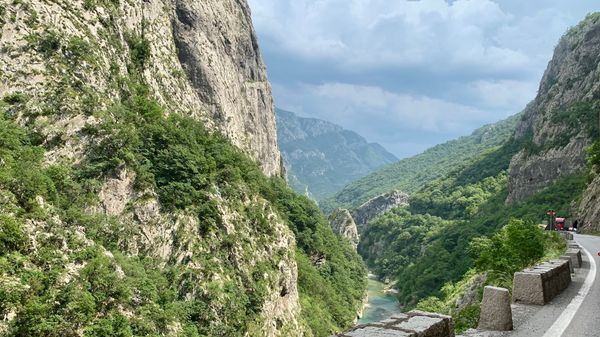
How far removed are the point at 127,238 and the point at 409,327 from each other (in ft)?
171

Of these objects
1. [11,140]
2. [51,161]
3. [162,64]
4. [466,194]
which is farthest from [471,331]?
[466,194]

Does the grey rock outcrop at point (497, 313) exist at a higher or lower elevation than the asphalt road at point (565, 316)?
higher

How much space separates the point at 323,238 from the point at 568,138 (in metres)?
69.6

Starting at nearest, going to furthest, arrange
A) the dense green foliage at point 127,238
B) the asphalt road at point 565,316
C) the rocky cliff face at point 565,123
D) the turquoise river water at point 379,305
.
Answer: the asphalt road at point 565,316, the dense green foliage at point 127,238, the rocky cliff face at point 565,123, the turquoise river water at point 379,305

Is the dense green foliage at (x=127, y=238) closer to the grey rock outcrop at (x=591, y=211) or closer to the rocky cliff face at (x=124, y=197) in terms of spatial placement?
the rocky cliff face at (x=124, y=197)

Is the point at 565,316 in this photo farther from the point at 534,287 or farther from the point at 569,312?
the point at 534,287

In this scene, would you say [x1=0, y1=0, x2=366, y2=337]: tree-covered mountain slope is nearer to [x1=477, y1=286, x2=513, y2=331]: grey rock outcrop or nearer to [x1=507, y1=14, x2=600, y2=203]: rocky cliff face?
[x1=477, y1=286, x2=513, y2=331]: grey rock outcrop

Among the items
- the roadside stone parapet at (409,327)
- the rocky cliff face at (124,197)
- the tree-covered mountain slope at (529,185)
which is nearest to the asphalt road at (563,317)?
the roadside stone parapet at (409,327)

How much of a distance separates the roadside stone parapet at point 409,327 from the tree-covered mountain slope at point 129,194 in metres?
34.6

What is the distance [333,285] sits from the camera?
368ft

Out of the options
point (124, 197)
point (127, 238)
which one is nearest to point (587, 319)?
point (127, 238)

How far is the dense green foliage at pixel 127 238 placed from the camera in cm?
3572

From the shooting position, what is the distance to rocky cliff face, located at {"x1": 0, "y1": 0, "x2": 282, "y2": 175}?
52031 millimetres

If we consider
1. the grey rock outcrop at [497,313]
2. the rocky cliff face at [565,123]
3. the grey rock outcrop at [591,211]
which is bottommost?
the grey rock outcrop at [497,313]
